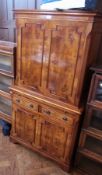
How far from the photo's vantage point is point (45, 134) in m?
1.93

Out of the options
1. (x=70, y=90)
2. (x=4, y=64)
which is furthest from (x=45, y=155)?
(x=4, y=64)

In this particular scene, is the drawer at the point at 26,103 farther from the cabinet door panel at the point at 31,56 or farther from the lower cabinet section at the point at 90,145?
the lower cabinet section at the point at 90,145

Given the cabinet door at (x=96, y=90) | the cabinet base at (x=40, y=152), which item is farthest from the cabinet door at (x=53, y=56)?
the cabinet base at (x=40, y=152)

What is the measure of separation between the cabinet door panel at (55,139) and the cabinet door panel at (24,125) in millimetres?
135

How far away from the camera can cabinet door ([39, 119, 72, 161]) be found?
1.78m

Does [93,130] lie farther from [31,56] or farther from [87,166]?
[31,56]

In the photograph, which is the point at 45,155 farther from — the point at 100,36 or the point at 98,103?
the point at 100,36

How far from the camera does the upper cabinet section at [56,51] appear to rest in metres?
1.38

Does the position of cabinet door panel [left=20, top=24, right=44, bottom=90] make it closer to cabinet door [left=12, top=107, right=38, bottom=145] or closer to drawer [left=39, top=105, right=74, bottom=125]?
drawer [left=39, top=105, right=74, bottom=125]

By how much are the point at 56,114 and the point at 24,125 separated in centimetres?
52

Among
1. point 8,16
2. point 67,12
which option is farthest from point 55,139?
point 8,16

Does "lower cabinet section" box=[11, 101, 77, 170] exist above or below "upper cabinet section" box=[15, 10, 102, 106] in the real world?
below

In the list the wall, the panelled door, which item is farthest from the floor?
the wall

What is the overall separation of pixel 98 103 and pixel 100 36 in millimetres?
618
